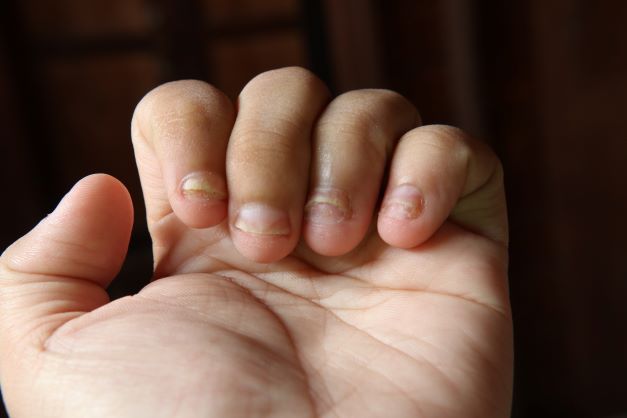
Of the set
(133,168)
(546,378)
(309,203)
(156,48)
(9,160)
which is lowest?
(546,378)

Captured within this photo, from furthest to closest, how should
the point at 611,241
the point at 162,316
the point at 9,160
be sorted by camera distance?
the point at 611,241
the point at 9,160
the point at 162,316

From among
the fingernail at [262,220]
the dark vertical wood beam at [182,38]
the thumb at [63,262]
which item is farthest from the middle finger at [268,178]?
the dark vertical wood beam at [182,38]

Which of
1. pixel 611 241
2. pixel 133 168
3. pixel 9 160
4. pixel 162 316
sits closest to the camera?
pixel 162 316

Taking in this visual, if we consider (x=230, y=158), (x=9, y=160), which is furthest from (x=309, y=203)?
(x=9, y=160)

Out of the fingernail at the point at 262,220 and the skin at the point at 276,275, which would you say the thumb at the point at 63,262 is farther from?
the fingernail at the point at 262,220

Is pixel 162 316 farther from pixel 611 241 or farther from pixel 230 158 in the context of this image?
pixel 611 241

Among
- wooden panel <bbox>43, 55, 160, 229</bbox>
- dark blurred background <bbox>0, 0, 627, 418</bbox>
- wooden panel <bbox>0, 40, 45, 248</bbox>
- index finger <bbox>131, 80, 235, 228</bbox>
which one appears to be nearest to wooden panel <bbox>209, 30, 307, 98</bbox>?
dark blurred background <bbox>0, 0, 627, 418</bbox>
